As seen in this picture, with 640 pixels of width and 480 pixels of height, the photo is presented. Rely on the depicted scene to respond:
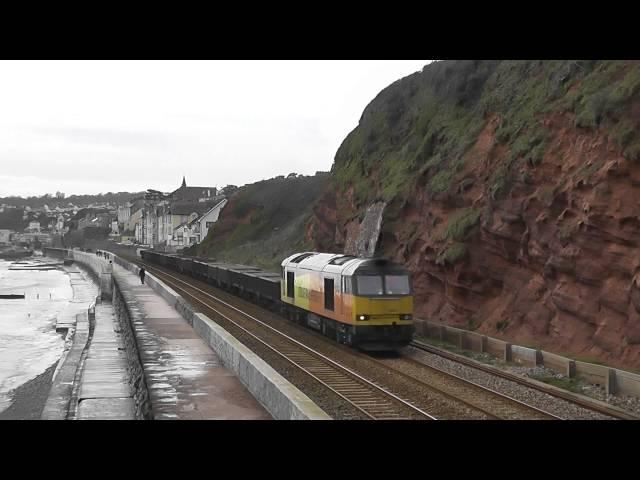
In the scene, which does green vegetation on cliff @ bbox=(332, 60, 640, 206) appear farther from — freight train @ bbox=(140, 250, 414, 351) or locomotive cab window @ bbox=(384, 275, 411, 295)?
freight train @ bbox=(140, 250, 414, 351)

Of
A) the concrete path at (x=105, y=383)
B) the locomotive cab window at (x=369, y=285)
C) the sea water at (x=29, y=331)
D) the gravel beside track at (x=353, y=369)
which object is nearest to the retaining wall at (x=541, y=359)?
the locomotive cab window at (x=369, y=285)

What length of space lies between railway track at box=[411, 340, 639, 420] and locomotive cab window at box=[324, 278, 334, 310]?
3163mm

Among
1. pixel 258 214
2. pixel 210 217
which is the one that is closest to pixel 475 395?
pixel 258 214

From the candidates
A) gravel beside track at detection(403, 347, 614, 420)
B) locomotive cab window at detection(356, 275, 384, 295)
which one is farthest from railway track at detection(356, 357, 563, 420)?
locomotive cab window at detection(356, 275, 384, 295)

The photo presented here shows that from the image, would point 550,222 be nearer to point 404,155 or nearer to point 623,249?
point 623,249

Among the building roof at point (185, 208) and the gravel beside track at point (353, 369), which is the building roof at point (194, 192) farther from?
the gravel beside track at point (353, 369)

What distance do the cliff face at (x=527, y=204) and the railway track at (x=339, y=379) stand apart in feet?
22.0

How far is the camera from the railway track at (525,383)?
14.2 meters

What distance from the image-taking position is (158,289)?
47031mm

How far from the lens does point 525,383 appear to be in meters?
17.3

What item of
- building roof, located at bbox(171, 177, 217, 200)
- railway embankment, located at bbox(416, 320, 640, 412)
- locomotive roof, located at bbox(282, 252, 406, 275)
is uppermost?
building roof, located at bbox(171, 177, 217, 200)

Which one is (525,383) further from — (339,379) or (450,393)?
(339,379)

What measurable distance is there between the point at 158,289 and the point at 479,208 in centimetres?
2546

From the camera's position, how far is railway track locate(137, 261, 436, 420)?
1484 cm
